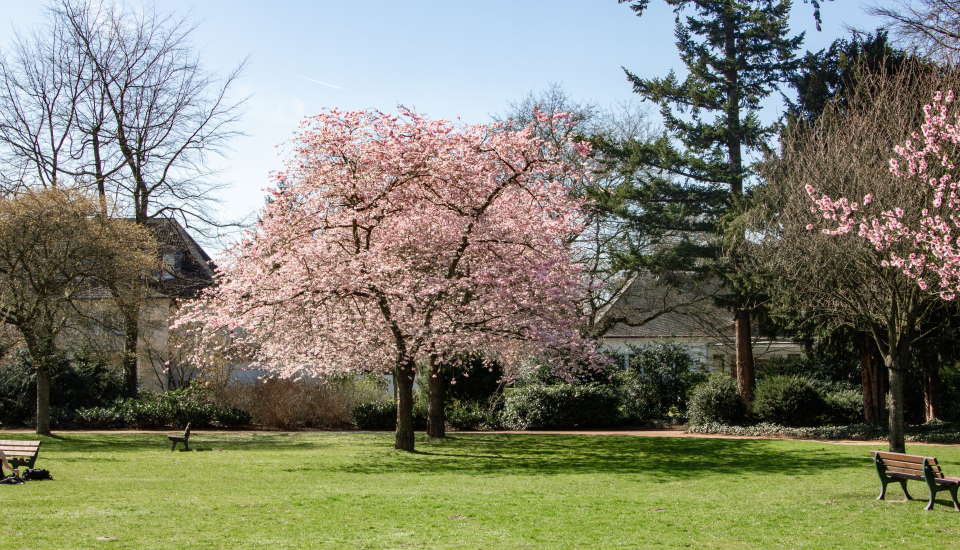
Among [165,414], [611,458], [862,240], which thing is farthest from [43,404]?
[862,240]

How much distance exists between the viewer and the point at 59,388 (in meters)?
26.0

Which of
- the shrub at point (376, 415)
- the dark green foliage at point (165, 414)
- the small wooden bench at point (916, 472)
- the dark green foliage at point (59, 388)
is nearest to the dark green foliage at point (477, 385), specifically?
the shrub at point (376, 415)

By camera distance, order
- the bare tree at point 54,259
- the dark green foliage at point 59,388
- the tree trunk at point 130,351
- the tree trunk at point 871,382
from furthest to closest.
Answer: the dark green foliage at point 59,388 < the tree trunk at point 130,351 < the tree trunk at point 871,382 < the bare tree at point 54,259

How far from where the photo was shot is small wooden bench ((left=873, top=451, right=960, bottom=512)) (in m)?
9.52

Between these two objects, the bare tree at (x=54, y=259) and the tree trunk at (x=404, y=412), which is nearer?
the tree trunk at (x=404, y=412)

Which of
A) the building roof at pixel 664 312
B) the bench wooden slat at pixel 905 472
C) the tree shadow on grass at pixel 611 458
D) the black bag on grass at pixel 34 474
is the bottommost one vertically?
the tree shadow on grass at pixel 611 458

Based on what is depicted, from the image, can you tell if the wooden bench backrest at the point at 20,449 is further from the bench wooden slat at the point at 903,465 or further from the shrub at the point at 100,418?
the shrub at the point at 100,418

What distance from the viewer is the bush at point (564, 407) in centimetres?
2473

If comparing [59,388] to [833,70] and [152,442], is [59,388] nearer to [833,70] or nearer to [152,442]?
[152,442]

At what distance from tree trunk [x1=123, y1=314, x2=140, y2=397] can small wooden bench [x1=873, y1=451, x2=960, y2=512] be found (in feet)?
58.8

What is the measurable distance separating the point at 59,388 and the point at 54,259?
8.19 m

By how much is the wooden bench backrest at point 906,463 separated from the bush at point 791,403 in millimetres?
11464

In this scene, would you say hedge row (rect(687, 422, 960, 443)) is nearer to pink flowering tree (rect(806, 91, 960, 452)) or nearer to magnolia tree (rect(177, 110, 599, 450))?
pink flowering tree (rect(806, 91, 960, 452))

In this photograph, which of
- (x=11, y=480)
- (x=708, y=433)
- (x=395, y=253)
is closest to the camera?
(x=11, y=480)
